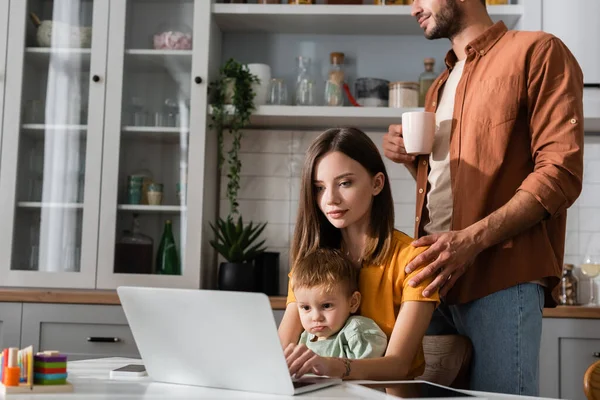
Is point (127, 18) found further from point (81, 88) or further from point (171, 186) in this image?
point (171, 186)

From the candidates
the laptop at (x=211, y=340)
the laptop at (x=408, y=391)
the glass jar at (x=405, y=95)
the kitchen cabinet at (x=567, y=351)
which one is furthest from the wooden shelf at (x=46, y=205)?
the laptop at (x=408, y=391)

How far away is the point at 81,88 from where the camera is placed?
333 centimetres

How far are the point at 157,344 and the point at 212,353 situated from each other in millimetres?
109

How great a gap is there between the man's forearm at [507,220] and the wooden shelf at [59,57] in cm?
217

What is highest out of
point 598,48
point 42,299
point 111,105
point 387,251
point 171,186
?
point 598,48

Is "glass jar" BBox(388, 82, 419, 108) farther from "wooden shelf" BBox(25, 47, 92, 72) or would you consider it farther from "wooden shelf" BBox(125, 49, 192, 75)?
"wooden shelf" BBox(25, 47, 92, 72)

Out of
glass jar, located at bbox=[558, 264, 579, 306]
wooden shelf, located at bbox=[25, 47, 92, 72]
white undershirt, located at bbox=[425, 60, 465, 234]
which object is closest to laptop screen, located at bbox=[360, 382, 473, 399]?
white undershirt, located at bbox=[425, 60, 465, 234]

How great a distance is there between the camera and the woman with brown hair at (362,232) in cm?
156

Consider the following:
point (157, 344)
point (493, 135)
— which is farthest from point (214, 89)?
point (157, 344)

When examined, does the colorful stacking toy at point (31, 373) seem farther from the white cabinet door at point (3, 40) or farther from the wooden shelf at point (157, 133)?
the white cabinet door at point (3, 40)

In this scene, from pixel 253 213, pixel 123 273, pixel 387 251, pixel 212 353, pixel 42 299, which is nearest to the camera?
pixel 212 353

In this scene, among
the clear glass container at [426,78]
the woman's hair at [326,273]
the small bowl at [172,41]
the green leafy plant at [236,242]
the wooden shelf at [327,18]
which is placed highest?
the wooden shelf at [327,18]

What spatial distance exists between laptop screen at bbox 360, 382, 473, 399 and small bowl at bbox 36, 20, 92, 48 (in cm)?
256

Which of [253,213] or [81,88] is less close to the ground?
[81,88]
